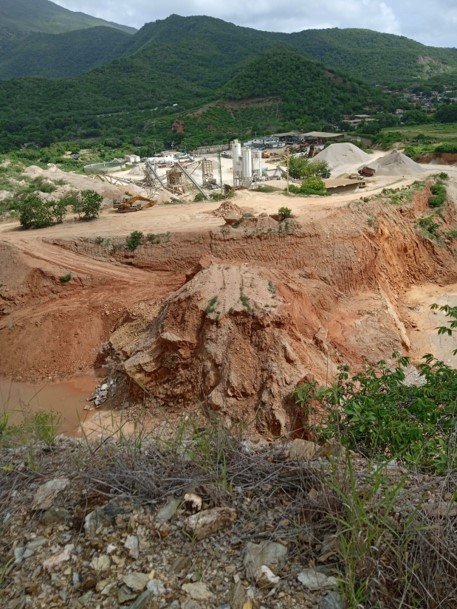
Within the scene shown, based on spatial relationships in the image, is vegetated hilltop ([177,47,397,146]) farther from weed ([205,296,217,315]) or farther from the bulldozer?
weed ([205,296,217,315])

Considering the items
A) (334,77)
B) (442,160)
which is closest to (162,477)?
(442,160)

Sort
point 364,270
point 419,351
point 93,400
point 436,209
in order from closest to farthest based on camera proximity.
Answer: point 93,400, point 419,351, point 364,270, point 436,209

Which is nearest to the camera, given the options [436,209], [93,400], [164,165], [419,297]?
[93,400]

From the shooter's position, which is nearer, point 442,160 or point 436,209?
point 436,209

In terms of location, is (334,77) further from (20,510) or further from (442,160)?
(20,510)

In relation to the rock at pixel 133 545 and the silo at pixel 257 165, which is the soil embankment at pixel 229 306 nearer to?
the rock at pixel 133 545

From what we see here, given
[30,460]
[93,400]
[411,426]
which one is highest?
[30,460]

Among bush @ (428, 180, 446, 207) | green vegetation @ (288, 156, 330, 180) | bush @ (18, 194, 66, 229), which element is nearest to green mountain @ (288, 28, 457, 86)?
green vegetation @ (288, 156, 330, 180)
